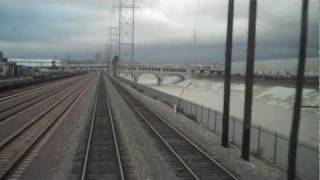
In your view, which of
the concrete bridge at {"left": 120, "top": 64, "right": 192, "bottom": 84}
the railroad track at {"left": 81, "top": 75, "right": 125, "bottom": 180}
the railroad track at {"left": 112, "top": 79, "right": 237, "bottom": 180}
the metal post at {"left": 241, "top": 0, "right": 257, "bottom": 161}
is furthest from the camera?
the concrete bridge at {"left": 120, "top": 64, "right": 192, "bottom": 84}

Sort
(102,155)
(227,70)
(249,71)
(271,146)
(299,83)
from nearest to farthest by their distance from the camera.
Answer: (299,83)
(102,155)
(249,71)
(271,146)
(227,70)

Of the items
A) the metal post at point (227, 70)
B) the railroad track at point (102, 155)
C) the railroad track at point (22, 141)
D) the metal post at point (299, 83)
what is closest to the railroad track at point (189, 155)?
the metal post at point (227, 70)

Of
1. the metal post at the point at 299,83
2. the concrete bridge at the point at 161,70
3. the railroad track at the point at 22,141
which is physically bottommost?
the concrete bridge at the point at 161,70

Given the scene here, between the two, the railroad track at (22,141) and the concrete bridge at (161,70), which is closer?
the railroad track at (22,141)

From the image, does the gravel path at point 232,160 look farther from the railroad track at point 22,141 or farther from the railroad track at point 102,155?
the railroad track at point 22,141

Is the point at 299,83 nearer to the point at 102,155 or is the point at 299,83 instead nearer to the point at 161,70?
the point at 102,155

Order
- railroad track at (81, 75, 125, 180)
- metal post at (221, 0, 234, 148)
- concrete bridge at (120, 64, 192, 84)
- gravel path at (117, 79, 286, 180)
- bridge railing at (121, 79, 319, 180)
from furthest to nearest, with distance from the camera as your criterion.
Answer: concrete bridge at (120, 64, 192, 84)
metal post at (221, 0, 234, 148)
bridge railing at (121, 79, 319, 180)
gravel path at (117, 79, 286, 180)
railroad track at (81, 75, 125, 180)

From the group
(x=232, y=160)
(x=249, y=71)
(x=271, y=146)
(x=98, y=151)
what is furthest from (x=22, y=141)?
(x=271, y=146)

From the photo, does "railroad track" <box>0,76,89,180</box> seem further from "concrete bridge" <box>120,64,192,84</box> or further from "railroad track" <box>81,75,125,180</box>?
"concrete bridge" <box>120,64,192,84</box>

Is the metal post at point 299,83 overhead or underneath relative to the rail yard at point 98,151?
overhead

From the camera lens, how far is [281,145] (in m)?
22.1

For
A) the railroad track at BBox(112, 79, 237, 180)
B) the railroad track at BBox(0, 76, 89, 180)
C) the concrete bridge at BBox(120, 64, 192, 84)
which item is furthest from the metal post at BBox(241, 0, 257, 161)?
the concrete bridge at BBox(120, 64, 192, 84)

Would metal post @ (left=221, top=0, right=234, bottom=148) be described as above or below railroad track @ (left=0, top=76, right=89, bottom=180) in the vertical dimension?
above

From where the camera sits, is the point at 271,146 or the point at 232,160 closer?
the point at 232,160
